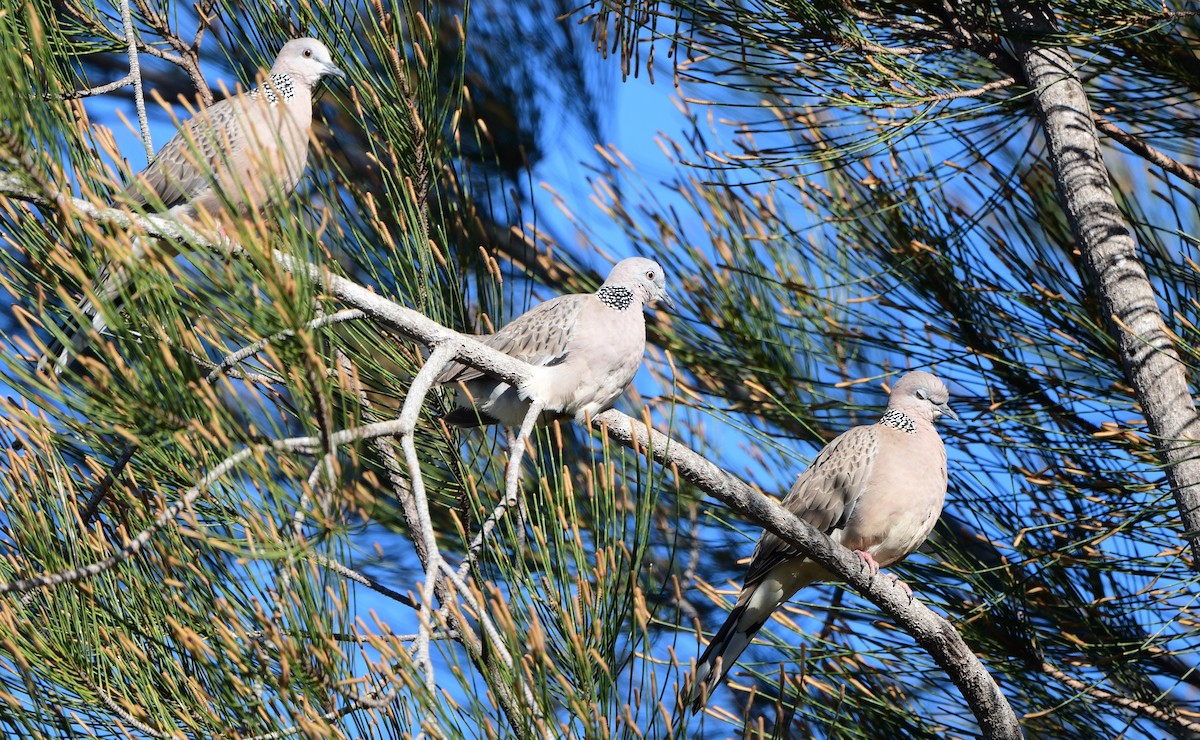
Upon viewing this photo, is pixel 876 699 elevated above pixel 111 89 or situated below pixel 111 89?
below

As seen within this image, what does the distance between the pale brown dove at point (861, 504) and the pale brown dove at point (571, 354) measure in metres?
0.61

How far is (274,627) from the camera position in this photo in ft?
4.83

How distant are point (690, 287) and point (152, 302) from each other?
201 centimetres

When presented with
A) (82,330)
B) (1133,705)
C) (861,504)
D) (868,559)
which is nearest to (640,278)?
(861,504)

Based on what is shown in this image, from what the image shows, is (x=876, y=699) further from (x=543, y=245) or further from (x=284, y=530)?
(x=543, y=245)

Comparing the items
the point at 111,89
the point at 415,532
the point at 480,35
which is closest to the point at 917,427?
the point at 415,532

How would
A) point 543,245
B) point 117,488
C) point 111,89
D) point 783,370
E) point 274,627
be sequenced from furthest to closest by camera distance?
point 543,245, point 783,370, point 111,89, point 117,488, point 274,627

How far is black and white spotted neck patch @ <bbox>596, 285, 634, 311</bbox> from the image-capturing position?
2.77m

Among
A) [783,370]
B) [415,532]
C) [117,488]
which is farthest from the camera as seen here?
[783,370]

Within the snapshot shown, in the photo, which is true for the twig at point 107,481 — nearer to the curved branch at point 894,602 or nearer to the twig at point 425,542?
the twig at point 425,542

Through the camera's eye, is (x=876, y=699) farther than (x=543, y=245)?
No

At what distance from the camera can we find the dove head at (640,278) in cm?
284

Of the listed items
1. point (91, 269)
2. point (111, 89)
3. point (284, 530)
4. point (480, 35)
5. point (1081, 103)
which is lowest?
point (284, 530)

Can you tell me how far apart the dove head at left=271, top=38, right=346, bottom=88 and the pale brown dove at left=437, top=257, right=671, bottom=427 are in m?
0.77
